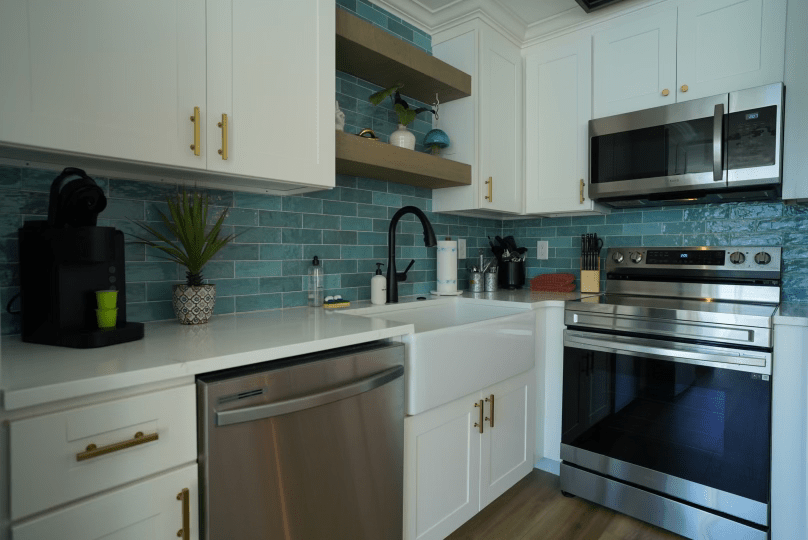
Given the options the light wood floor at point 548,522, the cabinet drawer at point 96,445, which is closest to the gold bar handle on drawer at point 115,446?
the cabinet drawer at point 96,445

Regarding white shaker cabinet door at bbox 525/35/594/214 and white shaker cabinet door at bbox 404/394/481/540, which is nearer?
white shaker cabinet door at bbox 404/394/481/540

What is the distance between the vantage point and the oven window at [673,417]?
174 cm

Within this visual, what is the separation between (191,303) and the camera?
4.86 ft

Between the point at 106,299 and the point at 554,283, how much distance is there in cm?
233

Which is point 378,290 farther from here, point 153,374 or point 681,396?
point 681,396

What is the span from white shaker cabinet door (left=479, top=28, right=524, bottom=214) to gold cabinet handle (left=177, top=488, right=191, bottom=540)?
1.93 meters

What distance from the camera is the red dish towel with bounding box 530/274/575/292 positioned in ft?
9.00

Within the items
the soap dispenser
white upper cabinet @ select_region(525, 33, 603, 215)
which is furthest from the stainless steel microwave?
the soap dispenser

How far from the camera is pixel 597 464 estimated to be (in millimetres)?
2123

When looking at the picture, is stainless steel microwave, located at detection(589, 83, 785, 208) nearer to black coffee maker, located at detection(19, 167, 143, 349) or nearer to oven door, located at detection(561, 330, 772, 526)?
oven door, located at detection(561, 330, 772, 526)

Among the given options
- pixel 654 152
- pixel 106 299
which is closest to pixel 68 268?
pixel 106 299

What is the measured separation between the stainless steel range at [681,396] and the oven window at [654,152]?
18.8 inches

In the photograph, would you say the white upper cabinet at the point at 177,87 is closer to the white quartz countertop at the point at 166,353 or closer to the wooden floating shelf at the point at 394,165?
the wooden floating shelf at the point at 394,165

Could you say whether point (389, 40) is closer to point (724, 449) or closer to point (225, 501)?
point (225, 501)
